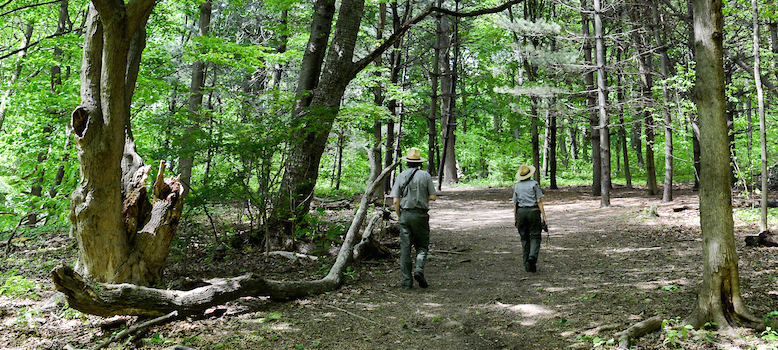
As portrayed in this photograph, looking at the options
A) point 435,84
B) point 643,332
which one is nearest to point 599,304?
point 643,332

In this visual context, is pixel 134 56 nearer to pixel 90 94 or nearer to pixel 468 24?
pixel 90 94

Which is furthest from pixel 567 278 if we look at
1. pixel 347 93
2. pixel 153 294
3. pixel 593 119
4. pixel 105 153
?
pixel 347 93

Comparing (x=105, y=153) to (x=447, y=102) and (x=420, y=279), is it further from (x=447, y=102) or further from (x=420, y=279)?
(x=447, y=102)

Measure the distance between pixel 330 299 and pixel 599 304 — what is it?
3.14 m

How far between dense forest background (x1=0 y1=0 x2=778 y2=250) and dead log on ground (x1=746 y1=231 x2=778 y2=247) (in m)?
2.49

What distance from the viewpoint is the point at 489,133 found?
3272cm

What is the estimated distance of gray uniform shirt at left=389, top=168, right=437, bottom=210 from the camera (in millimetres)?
6668

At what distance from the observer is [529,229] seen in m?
7.58

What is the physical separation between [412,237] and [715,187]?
3.74 meters

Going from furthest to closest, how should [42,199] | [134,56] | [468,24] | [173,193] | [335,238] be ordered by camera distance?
[468,24] < [335,238] < [42,199] < [134,56] < [173,193]

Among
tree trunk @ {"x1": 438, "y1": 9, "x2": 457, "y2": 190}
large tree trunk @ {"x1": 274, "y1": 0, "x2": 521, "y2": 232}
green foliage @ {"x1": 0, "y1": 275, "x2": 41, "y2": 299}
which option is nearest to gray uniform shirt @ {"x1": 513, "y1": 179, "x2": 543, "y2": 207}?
large tree trunk @ {"x1": 274, "y1": 0, "x2": 521, "y2": 232}

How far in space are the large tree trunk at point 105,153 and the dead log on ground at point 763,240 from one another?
903 centimetres

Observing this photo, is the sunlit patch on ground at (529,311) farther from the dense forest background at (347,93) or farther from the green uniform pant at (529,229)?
the dense forest background at (347,93)

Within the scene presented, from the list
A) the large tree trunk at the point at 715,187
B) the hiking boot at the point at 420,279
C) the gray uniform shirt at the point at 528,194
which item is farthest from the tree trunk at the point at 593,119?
the large tree trunk at the point at 715,187
